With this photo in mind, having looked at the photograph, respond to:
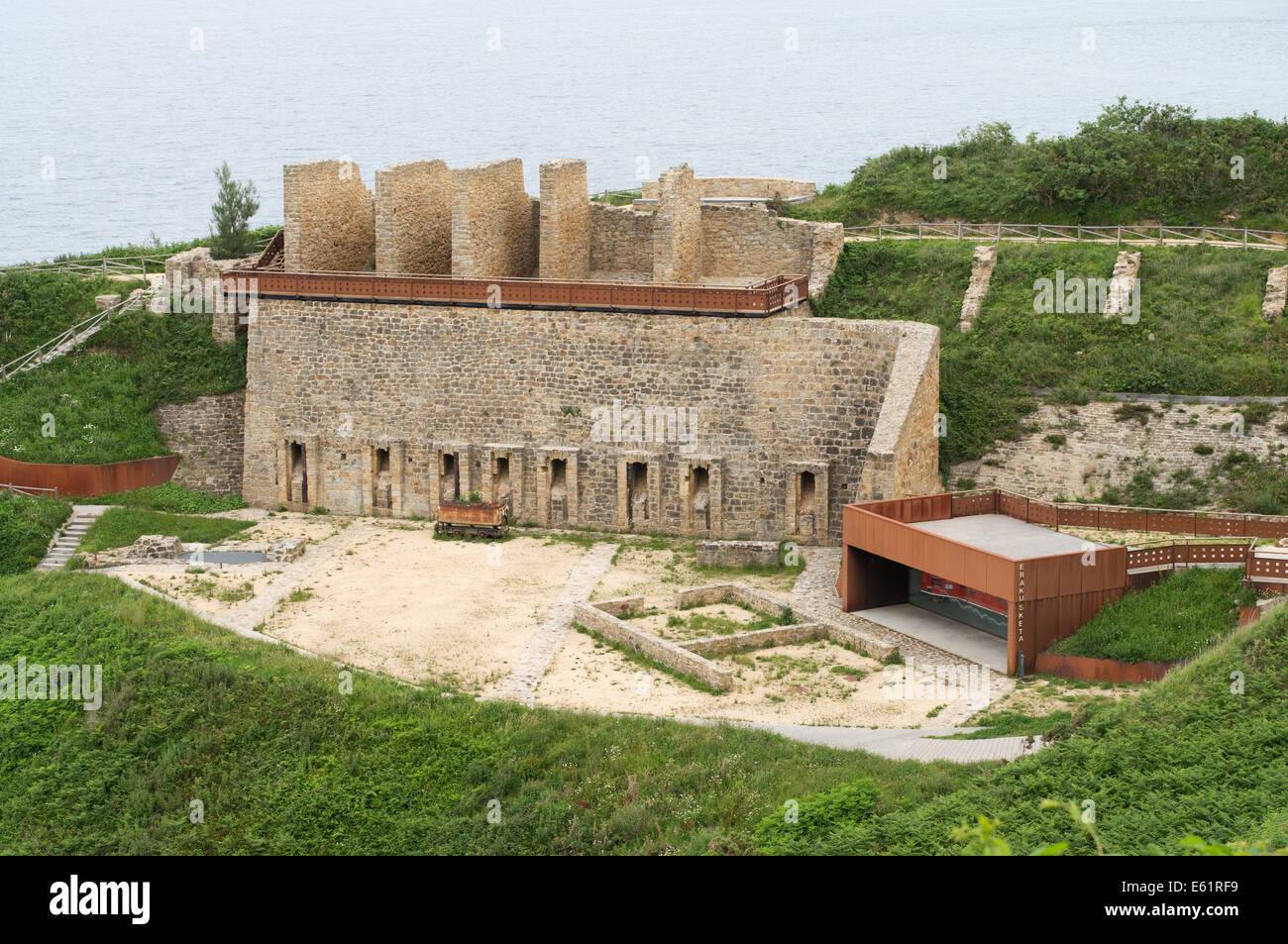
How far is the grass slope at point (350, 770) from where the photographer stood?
24.0 metres

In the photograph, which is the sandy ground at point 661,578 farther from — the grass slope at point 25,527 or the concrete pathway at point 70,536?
the grass slope at point 25,527

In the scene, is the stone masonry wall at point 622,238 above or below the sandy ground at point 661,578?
above

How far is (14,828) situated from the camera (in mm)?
26406

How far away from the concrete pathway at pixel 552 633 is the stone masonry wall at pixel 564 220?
795 cm

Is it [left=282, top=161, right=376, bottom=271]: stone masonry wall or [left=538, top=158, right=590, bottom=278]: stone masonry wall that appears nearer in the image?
[left=538, top=158, right=590, bottom=278]: stone masonry wall

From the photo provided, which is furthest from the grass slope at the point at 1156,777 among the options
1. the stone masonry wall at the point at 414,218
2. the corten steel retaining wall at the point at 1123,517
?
the stone masonry wall at the point at 414,218

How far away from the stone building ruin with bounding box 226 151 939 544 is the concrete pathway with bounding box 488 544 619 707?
2.30m

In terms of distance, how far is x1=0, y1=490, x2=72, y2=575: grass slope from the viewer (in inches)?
1405

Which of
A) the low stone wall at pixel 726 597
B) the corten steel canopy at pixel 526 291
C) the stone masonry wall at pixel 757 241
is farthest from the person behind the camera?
the stone masonry wall at pixel 757 241

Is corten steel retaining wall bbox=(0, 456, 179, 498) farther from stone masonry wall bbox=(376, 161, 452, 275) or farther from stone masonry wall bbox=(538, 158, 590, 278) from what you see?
stone masonry wall bbox=(538, 158, 590, 278)

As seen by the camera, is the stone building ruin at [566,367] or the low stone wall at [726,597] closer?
the low stone wall at [726,597]

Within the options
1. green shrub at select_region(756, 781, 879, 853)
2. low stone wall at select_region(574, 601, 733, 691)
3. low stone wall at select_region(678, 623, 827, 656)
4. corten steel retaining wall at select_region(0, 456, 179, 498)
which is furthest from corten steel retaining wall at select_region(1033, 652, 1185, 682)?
corten steel retaining wall at select_region(0, 456, 179, 498)

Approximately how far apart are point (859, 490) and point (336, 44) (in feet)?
574

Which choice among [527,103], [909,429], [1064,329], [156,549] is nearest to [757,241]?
[1064,329]
